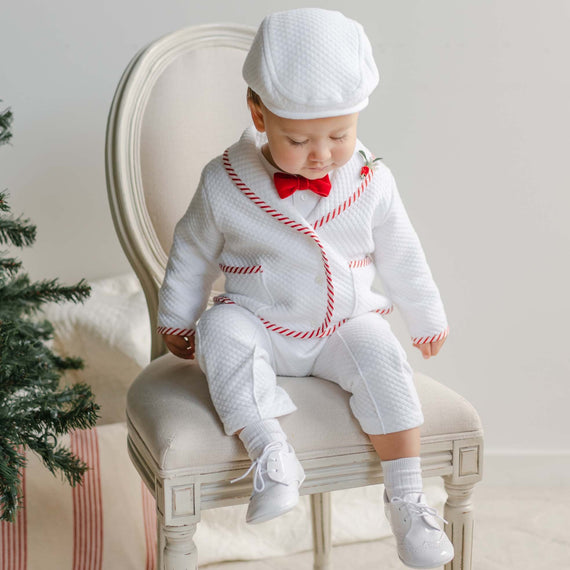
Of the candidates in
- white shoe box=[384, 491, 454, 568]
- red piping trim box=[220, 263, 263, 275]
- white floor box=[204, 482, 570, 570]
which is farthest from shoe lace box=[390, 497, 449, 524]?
white floor box=[204, 482, 570, 570]

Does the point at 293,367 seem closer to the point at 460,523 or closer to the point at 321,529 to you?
the point at 460,523

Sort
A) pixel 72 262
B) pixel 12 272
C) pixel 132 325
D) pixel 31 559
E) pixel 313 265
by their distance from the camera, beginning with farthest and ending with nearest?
pixel 72 262 < pixel 132 325 < pixel 31 559 < pixel 12 272 < pixel 313 265

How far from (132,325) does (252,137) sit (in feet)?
2.24

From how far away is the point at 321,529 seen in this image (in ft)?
5.10

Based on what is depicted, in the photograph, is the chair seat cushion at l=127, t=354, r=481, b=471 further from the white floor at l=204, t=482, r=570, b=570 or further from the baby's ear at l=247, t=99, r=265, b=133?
the white floor at l=204, t=482, r=570, b=570

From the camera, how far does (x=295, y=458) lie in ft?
3.53

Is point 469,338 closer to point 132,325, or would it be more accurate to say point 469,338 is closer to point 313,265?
point 132,325

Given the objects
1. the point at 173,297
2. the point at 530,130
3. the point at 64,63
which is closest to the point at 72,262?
the point at 64,63

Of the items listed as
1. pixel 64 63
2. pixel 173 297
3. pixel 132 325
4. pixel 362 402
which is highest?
pixel 64 63

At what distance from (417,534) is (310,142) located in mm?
512

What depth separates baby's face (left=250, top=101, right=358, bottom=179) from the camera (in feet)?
3.52

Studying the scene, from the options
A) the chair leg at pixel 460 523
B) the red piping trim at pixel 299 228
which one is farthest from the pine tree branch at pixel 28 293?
the chair leg at pixel 460 523

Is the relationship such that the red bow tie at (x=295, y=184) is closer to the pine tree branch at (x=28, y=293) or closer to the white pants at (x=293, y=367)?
the white pants at (x=293, y=367)

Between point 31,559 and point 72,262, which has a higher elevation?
point 72,262
